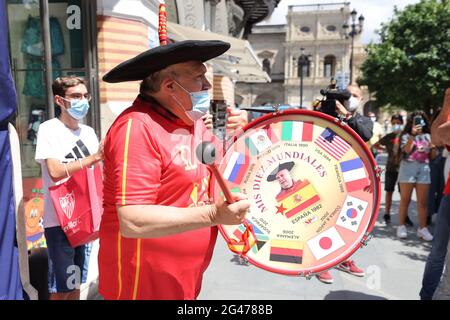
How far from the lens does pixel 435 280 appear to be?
274cm

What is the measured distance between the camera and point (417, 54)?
530 inches

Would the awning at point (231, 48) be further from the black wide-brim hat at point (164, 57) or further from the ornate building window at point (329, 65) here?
the ornate building window at point (329, 65)

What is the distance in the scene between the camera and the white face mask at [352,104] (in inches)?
118

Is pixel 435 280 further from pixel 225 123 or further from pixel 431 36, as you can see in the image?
pixel 431 36

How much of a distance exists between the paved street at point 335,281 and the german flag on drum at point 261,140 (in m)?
1.98

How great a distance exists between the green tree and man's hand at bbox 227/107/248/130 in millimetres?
12378

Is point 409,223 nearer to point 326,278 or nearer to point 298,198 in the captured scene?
point 326,278

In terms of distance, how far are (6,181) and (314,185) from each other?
4.36ft

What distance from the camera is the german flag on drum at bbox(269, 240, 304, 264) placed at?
161cm

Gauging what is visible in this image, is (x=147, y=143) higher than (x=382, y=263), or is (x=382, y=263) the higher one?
(x=147, y=143)

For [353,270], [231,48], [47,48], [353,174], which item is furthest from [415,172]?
[47,48]

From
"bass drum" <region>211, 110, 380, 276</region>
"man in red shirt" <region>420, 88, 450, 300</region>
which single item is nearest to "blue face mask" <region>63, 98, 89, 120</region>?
"bass drum" <region>211, 110, 380, 276</region>

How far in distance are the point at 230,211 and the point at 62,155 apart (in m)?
1.59

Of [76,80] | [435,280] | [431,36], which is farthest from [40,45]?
[431,36]
